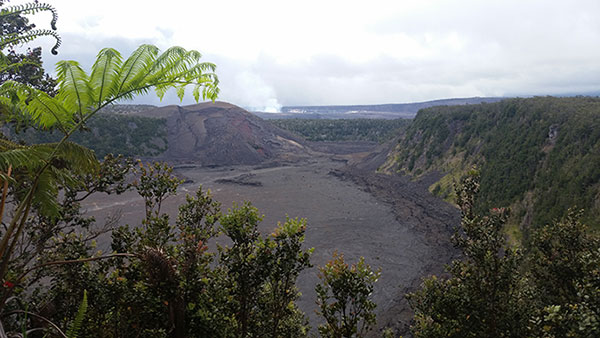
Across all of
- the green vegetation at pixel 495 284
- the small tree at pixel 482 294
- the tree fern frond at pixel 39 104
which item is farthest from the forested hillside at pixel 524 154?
the tree fern frond at pixel 39 104

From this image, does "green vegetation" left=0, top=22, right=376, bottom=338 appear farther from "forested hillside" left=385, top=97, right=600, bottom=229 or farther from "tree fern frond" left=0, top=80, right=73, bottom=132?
"forested hillside" left=385, top=97, right=600, bottom=229

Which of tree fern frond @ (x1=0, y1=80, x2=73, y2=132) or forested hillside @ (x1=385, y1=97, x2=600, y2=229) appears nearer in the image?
tree fern frond @ (x1=0, y1=80, x2=73, y2=132)

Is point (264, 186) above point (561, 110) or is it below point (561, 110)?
below

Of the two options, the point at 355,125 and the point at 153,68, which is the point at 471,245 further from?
the point at 355,125

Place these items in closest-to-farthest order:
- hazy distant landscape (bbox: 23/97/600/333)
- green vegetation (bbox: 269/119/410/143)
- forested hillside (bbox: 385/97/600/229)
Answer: forested hillside (bbox: 385/97/600/229) → hazy distant landscape (bbox: 23/97/600/333) → green vegetation (bbox: 269/119/410/143)

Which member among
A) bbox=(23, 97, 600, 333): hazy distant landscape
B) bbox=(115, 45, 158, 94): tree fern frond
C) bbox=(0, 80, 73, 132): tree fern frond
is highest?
bbox=(115, 45, 158, 94): tree fern frond

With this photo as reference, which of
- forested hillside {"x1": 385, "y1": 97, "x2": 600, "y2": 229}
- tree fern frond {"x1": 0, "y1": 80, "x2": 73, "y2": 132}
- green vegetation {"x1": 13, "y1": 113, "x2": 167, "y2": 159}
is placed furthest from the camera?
green vegetation {"x1": 13, "y1": 113, "x2": 167, "y2": 159}

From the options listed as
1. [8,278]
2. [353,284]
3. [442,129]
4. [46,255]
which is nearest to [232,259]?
[353,284]

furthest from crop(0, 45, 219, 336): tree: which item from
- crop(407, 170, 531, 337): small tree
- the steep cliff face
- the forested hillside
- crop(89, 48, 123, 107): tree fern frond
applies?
the steep cliff face
